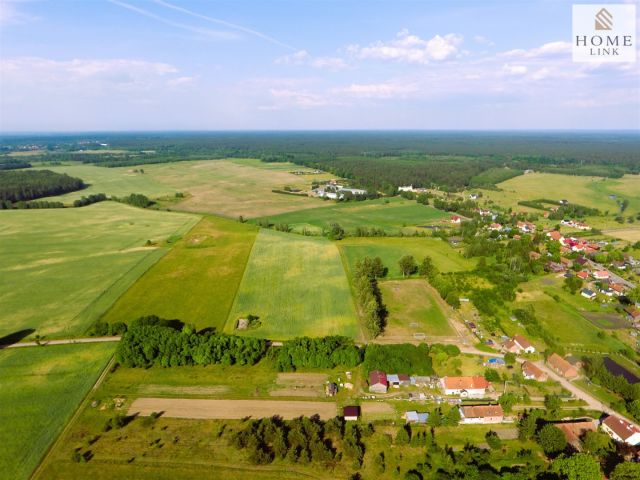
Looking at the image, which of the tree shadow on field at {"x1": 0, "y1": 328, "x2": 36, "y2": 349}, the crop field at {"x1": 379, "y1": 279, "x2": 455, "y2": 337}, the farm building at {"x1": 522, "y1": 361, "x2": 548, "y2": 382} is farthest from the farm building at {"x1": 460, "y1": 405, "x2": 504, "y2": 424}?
the tree shadow on field at {"x1": 0, "y1": 328, "x2": 36, "y2": 349}

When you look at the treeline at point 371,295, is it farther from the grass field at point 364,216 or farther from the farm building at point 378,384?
the grass field at point 364,216

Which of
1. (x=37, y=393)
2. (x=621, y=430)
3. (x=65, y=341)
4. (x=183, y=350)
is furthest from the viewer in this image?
(x=65, y=341)

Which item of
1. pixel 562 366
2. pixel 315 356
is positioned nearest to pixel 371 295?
pixel 315 356

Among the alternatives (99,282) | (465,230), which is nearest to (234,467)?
(99,282)

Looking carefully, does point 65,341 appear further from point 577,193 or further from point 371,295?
point 577,193

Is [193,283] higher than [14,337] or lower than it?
higher

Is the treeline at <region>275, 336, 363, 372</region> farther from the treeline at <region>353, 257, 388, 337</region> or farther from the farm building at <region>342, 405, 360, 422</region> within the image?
the farm building at <region>342, 405, 360, 422</region>
